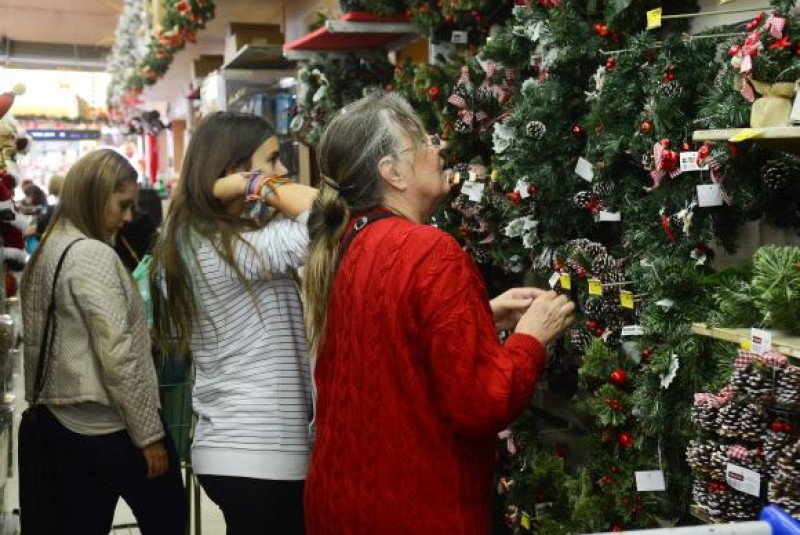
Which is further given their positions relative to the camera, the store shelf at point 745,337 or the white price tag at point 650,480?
the white price tag at point 650,480

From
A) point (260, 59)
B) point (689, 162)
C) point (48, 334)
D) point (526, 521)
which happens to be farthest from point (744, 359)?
point (260, 59)

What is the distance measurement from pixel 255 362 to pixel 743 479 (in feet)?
3.51

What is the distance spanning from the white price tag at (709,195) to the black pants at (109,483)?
62.6 inches

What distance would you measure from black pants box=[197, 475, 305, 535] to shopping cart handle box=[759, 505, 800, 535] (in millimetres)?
1153

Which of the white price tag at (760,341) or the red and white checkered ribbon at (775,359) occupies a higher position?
the white price tag at (760,341)

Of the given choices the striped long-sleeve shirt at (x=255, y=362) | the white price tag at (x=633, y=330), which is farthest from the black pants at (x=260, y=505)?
the white price tag at (x=633, y=330)

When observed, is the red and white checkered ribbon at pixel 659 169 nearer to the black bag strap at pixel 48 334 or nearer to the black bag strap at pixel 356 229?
the black bag strap at pixel 356 229

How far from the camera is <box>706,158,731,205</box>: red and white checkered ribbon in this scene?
7.07 feet

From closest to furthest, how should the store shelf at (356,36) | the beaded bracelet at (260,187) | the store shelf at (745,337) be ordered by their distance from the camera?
the store shelf at (745,337) → the beaded bracelet at (260,187) → the store shelf at (356,36)

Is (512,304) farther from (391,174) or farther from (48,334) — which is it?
(48,334)

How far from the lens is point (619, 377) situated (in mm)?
2430

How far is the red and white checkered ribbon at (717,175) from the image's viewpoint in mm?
2154

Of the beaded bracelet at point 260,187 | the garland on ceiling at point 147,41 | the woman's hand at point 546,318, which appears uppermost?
the garland on ceiling at point 147,41

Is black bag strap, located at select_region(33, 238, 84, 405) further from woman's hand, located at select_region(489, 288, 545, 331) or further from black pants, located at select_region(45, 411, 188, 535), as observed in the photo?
woman's hand, located at select_region(489, 288, 545, 331)
